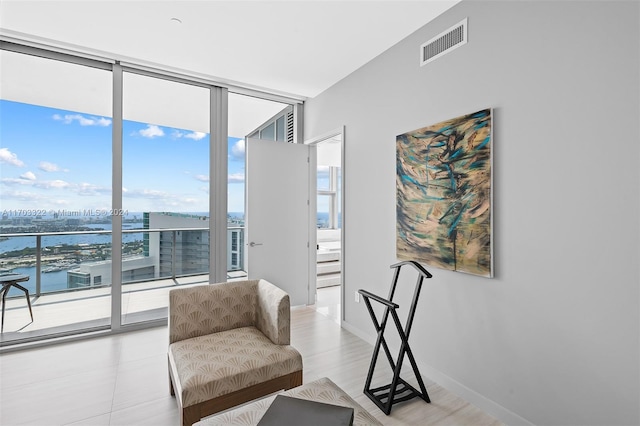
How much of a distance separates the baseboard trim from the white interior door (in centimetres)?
200

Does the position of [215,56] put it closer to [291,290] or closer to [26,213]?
[26,213]

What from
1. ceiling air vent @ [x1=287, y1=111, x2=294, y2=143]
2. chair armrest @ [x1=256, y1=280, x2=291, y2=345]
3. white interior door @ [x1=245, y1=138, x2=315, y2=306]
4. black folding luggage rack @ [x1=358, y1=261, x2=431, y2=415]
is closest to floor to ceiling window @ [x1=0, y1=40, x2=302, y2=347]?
white interior door @ [x1=245, y1=138, x2=315, y2=306]

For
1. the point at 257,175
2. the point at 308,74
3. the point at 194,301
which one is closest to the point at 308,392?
the point at 194,301

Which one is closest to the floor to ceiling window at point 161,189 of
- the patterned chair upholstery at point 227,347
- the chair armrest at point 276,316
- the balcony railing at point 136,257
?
the balcony railing at point 136,257

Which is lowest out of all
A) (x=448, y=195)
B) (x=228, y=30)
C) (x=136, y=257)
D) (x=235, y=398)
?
(x=235, y=398)

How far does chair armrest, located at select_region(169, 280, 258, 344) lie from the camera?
2127 millimetres

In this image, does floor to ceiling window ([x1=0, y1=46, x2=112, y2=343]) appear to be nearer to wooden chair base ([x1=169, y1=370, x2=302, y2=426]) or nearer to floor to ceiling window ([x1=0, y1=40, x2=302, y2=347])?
floor to ceiling window ([x1=0, y1=40, x2=302, y2=347])

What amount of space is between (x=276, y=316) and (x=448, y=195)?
4.71 feet

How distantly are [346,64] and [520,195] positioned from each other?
2133 mm

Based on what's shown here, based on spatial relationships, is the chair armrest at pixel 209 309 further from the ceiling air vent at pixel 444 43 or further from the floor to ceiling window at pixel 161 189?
the ceiling air vent at pixel 444 43

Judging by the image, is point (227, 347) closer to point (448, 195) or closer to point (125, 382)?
point (125, 382)

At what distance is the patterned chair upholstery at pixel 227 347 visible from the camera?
167cm

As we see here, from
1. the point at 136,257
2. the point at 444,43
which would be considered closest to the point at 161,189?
the point at 136,257

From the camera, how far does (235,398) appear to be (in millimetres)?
1733
